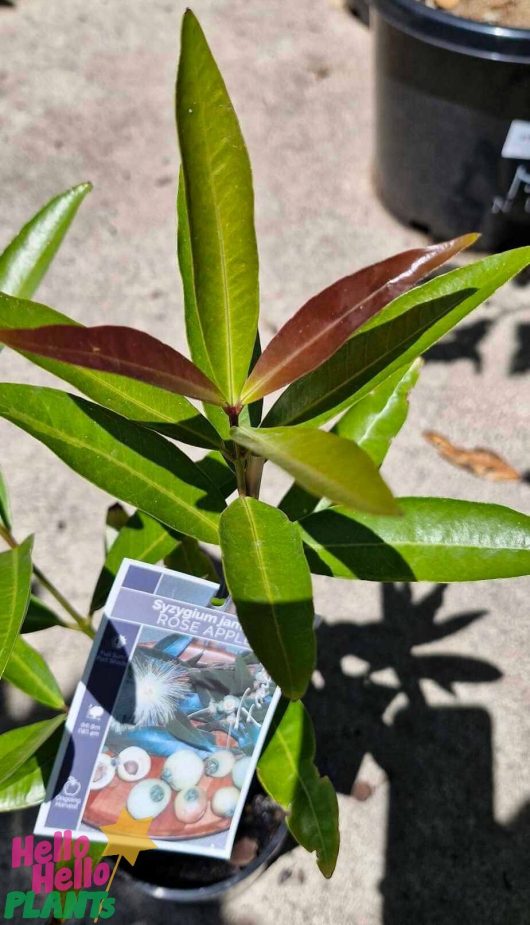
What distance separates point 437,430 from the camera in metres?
2.04

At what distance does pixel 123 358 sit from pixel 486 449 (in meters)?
1.49

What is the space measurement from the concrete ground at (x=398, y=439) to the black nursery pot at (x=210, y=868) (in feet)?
0.45

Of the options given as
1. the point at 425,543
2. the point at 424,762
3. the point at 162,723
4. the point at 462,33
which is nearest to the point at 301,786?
the point at 162,723

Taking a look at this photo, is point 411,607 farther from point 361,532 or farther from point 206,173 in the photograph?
point 206,173

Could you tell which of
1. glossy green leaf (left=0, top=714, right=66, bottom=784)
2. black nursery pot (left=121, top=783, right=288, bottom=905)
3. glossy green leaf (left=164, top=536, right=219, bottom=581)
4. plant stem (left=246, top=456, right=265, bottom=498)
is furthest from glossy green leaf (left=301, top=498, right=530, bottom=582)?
black nursery pot (left=121, top=783, right=288, bottom=905)

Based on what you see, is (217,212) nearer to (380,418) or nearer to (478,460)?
(380,418)

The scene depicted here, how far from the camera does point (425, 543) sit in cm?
88

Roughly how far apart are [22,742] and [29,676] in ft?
0.36

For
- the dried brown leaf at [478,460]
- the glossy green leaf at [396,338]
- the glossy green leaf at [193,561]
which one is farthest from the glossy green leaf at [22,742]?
the dried brown leaf at [478,460]

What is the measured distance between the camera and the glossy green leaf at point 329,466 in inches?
20.9

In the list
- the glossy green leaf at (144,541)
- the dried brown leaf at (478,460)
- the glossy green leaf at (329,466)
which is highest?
the glossy green leaf at (329,466)

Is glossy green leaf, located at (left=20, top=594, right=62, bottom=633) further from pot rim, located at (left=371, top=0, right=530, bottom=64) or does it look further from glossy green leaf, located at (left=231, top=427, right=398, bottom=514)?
pot rim, located at (left=371, top=0, right=530, bottom=64)

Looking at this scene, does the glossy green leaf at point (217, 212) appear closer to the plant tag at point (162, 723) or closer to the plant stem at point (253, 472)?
the plant stem at point (253, 472)

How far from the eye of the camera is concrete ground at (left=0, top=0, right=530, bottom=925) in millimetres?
1537
